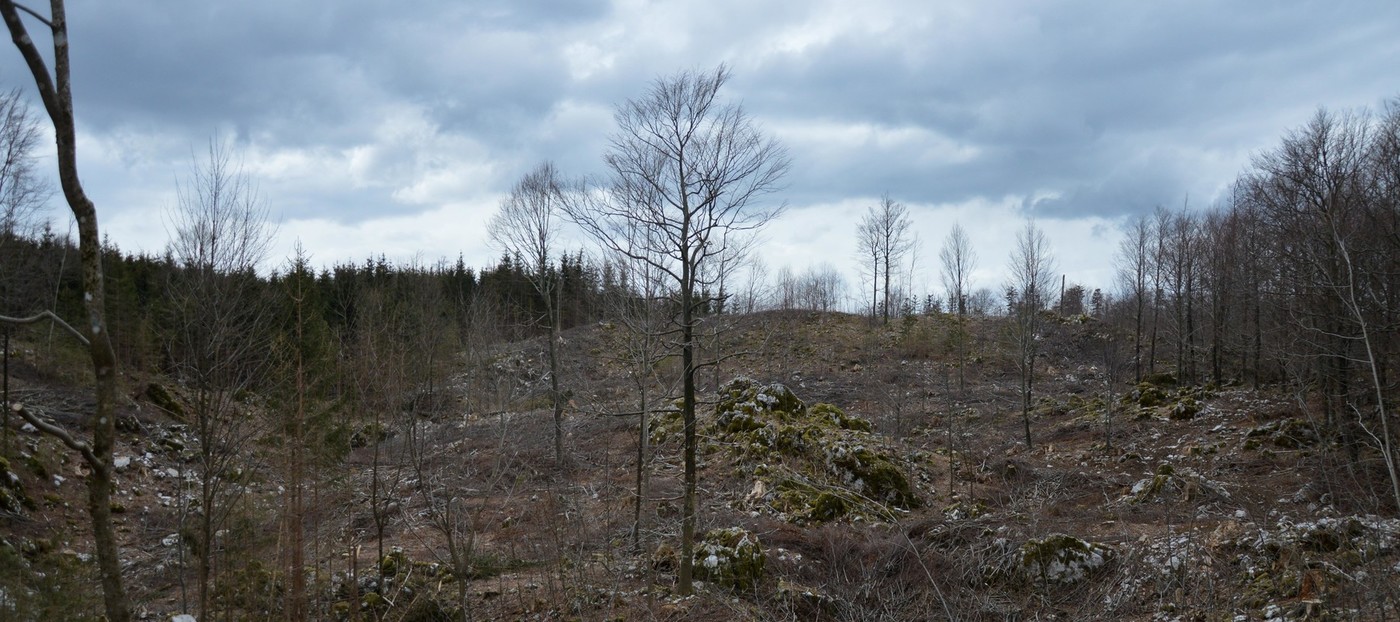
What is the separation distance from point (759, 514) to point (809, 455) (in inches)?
122

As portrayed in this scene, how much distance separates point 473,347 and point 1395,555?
43.8 feet

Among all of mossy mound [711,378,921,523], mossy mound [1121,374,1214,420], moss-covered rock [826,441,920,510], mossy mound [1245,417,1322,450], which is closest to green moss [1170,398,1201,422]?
mossy mound [1121,374,1214,420]

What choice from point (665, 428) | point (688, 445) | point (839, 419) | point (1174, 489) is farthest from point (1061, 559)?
point (665, 428)

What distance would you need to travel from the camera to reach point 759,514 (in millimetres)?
14641

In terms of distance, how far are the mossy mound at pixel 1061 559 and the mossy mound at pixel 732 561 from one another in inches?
139

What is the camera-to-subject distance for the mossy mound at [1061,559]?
385 inches

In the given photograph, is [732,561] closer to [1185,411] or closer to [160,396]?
[1185,411]

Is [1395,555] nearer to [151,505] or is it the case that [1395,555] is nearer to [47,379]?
[151,505]

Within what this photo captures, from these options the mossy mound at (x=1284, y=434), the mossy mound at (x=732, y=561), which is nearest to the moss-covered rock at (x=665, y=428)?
the mossy mound at (x=732, y=561)

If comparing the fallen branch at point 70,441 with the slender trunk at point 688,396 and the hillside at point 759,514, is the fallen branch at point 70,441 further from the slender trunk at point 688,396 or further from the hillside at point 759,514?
the slender trunk at point 688,396

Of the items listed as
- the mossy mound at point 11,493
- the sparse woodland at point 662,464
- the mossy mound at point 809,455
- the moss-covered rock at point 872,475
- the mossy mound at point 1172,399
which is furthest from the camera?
the mossy mound at point 1172,399

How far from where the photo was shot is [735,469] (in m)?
17.5

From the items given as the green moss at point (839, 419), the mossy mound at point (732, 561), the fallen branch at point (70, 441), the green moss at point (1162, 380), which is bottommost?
the mossy mound at point (732, 561)

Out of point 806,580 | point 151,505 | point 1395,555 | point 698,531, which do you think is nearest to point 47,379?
point 151,505
